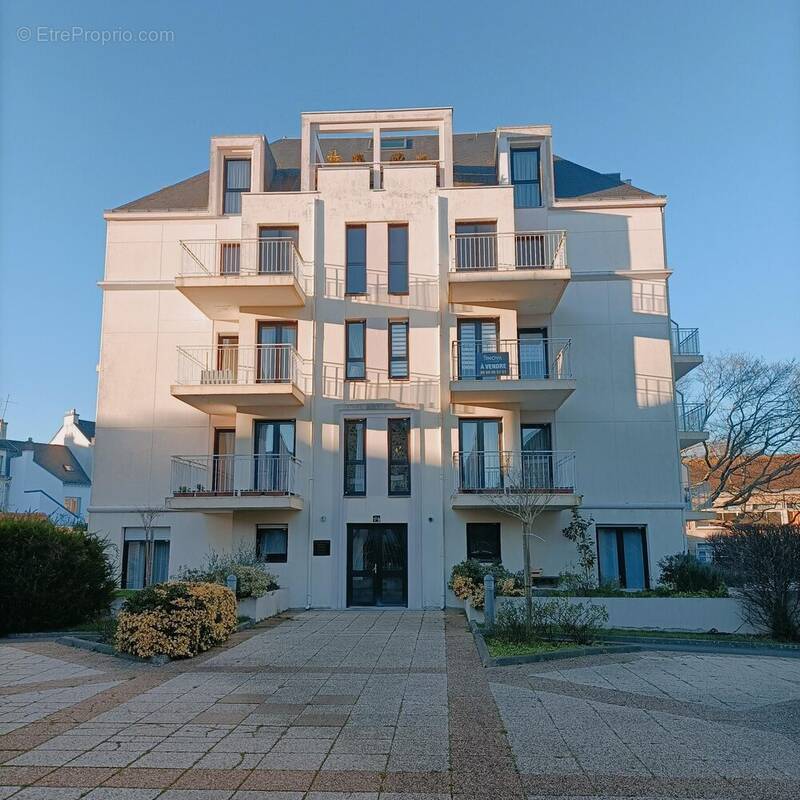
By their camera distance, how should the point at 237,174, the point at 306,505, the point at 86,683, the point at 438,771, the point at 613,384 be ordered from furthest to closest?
the point at 237,174 < the point at 613,384 < the point at 306,505 < the point at 86,683 < the point at 438,771

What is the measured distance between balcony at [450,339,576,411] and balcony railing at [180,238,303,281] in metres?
5.07

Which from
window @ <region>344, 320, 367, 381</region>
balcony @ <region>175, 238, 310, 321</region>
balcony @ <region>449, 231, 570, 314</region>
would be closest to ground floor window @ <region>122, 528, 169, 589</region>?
balcony @ <region>175, 238, 310, 321</region>

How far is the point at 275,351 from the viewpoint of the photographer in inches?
792

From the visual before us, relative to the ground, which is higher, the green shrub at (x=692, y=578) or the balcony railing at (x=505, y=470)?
the balcony railing at (x=505, y=470)

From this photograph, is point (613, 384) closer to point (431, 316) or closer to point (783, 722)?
point (431, 316)

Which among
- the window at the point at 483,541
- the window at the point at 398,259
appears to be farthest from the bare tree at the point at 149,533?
the window at the point at 398,259

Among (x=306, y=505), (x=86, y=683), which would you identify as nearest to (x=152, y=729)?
(x=86, y=683)

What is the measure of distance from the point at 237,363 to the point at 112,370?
3796 millimetres

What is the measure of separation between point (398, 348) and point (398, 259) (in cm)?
252

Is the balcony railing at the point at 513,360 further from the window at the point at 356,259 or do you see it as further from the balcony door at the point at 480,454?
the window at the point at 356,259

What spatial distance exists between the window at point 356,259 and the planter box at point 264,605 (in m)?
8.14

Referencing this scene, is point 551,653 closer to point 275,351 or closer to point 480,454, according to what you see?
point 480,454

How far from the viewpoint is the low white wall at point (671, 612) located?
15.2m

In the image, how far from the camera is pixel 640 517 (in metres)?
19.9
